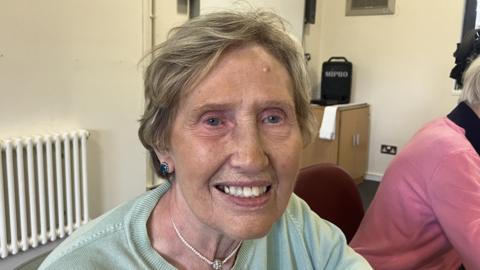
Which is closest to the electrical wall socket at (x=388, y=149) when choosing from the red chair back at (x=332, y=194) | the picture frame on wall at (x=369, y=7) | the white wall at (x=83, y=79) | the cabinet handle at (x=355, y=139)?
the cabinet handle at (x=355, y=139)

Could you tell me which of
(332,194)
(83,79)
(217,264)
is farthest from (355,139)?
(217,264)

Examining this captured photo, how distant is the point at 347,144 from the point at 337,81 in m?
0.80

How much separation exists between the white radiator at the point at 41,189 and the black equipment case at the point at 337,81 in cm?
278

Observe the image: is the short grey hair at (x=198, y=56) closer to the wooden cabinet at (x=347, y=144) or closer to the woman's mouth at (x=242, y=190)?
the woman's mouth at (x=242, y=190)

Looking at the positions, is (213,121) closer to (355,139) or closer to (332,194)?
(332,194)

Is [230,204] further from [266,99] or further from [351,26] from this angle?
[351,26]

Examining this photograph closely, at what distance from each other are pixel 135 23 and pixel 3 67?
92 centimetres

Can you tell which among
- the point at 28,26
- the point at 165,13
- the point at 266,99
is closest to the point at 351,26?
the point at 165,13

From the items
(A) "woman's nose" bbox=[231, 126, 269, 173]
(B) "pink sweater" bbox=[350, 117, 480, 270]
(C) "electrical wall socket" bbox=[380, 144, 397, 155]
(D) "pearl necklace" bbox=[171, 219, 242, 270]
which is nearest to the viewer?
(A) "woman's nose" bbox=[231, 126, 269, 173]

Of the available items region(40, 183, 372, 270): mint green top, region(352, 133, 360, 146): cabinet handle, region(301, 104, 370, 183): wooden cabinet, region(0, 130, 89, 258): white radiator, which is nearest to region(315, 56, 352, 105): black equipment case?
region(301, 104, 370, 183): wooden cabinet

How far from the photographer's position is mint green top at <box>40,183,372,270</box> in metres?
0.76

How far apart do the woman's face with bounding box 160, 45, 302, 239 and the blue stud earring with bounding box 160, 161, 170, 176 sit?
8 centimetres

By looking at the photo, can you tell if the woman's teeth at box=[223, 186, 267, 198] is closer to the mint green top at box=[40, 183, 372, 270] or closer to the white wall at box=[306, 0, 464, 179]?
the mint green top at box=[40, 183, 372, 270]

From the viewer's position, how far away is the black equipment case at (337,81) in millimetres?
4609
